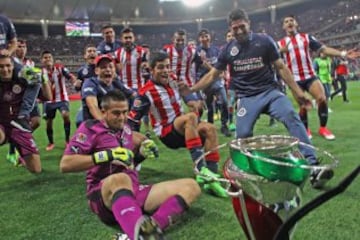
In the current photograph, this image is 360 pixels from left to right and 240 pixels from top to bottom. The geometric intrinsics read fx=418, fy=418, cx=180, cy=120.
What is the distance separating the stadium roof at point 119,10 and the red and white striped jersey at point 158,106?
42.1 metres

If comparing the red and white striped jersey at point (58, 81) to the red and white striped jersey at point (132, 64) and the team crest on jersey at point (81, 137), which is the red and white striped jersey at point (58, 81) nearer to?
the red and white striped jersey at point (132, 64)

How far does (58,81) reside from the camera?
28.3ft

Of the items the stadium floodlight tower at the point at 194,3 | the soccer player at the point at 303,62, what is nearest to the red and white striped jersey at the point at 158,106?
the soccer player at the point at 303,62

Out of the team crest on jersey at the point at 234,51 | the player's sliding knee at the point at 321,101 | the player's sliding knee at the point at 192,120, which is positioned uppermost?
the team crest on jersey at the point at 234,51

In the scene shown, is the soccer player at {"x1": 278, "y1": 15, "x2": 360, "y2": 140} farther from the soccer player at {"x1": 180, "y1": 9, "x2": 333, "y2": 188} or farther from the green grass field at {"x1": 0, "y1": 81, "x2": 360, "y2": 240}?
the soccer player at {"x1": 180, "y1": 9, "x2": 333, "y2": 188}

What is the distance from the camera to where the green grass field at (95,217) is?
123 inches

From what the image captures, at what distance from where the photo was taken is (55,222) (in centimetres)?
359

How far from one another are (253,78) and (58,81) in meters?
5.09

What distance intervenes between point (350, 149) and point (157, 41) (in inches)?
1841

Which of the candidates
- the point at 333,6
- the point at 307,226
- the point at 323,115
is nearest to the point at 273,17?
the point at 333,6

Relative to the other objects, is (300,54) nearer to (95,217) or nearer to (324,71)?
(95,217)

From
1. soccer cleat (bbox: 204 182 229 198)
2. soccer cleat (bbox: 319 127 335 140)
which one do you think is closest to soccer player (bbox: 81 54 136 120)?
soccer cleat (bbox: 204 182 229 198)

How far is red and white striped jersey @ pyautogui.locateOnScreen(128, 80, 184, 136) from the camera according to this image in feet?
15.8

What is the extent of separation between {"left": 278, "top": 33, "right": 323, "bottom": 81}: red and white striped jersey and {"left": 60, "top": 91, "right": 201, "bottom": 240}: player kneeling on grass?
434 cm
